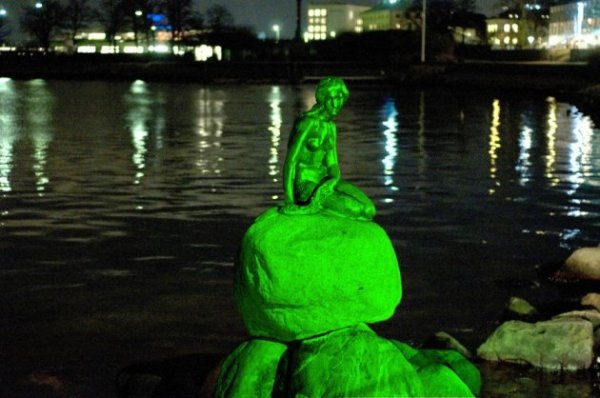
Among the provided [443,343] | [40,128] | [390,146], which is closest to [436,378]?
[443,343]

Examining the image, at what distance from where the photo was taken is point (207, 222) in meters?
17.7

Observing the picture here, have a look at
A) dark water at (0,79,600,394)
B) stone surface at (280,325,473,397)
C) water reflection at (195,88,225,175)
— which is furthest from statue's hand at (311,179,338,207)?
water reflection at (195,88,225,175)

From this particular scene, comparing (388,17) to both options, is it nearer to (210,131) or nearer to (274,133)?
(210,131)

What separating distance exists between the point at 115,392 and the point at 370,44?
354ft

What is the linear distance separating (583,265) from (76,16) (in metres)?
152

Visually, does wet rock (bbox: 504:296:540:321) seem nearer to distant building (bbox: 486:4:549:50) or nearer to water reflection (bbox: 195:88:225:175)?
water reflection (bbox: 195:88:225:175)

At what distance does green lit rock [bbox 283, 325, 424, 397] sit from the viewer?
5590 mm

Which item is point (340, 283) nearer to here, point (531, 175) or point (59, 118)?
point (531, 175)

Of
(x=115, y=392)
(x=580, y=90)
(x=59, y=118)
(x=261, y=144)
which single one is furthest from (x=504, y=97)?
(x=115, y=392)

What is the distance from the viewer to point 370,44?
11500 centimetres

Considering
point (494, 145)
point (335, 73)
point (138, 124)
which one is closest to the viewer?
point (494, 145)

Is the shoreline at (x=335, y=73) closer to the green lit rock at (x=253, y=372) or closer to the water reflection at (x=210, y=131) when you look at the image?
the water reflection at (x=210, y=131)

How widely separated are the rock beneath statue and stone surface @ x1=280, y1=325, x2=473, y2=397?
8320 mm

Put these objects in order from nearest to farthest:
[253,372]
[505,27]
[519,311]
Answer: [253,372], [519,311], [505,27]
